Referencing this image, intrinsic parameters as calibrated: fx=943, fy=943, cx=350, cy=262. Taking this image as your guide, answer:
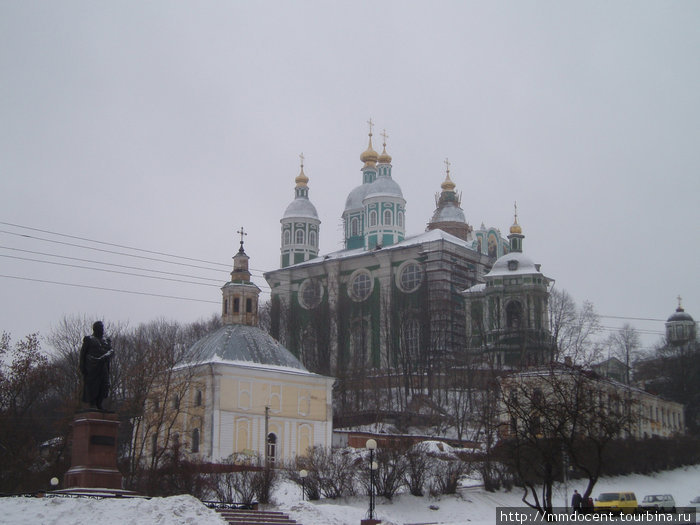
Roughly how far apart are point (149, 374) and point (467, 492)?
43.1 feet

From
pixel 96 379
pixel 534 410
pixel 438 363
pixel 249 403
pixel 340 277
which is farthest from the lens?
pixel 340 277

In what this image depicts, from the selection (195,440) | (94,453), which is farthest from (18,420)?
(94,453)

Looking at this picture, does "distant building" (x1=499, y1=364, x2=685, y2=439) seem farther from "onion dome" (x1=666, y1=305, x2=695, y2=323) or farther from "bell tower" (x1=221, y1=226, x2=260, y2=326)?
"onion dome" (x1=666, y1=305, x2=695, y2=323)

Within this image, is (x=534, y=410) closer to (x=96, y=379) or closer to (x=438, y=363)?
(x=96, y=379)

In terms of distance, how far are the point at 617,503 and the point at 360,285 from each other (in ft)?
136

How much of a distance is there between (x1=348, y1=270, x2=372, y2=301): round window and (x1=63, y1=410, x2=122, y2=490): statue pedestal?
48826 millimetres

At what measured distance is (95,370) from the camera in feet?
66.2

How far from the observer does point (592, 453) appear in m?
34.0

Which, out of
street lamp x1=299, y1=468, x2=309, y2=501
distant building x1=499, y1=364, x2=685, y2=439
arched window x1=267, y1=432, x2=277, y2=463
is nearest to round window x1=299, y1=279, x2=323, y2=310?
arched window x1=267, y1=432, x2=277, y2=463

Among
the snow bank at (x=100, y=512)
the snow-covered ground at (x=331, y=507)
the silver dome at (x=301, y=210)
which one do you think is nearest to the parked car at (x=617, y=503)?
the snow-covered ground at (x=331, y=507)

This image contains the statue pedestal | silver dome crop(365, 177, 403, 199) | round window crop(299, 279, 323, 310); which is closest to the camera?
the statue pedestal

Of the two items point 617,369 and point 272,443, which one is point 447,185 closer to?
point 617,369

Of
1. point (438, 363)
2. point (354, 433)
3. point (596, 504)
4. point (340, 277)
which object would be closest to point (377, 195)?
point (340, 277)

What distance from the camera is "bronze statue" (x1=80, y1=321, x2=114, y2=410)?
65.7 feet
